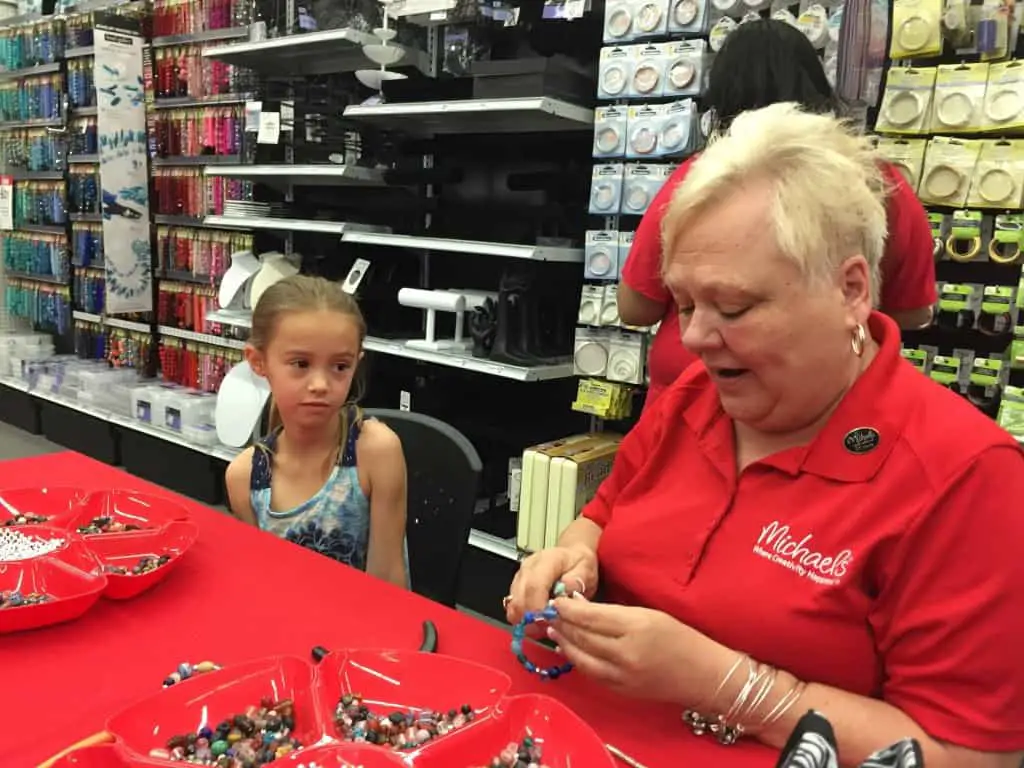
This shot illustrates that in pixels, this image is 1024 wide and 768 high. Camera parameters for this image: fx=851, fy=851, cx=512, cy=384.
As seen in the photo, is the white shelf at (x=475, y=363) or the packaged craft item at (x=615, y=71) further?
the white shelf at (x=475, y=363)

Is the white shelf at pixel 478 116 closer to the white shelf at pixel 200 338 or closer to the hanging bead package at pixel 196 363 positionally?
the white shelf at pixel 200 338

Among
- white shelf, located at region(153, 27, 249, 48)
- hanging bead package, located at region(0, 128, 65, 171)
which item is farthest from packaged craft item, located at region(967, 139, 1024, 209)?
hanging bead package, located at region(0, 128, 65, 171)

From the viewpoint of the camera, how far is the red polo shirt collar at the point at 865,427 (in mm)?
953

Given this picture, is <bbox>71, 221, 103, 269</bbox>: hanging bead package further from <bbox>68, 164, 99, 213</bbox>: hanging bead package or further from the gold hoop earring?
the gold hoop earring

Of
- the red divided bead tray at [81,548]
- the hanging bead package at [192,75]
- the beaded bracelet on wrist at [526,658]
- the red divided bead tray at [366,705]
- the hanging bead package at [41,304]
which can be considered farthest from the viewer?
the hanging bead package at [41,304]

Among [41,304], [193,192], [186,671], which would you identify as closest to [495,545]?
[186,671]

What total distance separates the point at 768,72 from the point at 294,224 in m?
2.31

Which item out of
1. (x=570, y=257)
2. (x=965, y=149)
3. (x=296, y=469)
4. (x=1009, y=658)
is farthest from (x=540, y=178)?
(x=1009, y=658)

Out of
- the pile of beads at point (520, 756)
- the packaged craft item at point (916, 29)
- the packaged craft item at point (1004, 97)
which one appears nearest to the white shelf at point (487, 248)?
the packaged craft item at point (916, 29)

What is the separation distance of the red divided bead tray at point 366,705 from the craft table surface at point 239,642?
0.08 meters

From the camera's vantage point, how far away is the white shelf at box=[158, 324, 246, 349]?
4426 mm

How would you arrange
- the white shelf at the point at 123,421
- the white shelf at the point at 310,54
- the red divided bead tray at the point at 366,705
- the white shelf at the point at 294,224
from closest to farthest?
1. the red divided bead tray at the point at 366,705
2. the white shelf at the point at 310,54
3. the white shelf at the point at 294,224
4. the white shelf at the point at 123,421

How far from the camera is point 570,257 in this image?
9.44 ft

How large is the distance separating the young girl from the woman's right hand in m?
0.63
